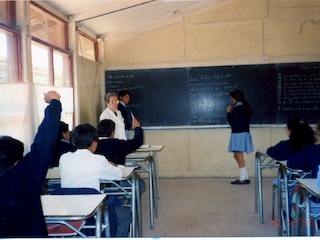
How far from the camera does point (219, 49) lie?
19.3 ft

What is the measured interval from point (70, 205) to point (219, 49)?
4.55 m

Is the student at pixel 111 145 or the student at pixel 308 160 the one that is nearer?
the student at pixel 308 160

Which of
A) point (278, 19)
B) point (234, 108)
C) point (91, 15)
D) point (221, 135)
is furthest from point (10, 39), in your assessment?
point (278, 19)

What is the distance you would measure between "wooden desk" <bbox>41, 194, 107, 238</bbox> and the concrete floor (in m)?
1.57

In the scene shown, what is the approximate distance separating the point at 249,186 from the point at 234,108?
1.15 meters

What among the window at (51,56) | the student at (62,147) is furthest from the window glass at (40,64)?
the student at (62,147)

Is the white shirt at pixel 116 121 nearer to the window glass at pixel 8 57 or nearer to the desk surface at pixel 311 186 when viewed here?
the window glass at pixel 8 57

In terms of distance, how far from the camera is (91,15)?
452 cm

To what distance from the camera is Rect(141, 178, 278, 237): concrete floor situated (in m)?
3.48

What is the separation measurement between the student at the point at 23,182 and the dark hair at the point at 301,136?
219cm

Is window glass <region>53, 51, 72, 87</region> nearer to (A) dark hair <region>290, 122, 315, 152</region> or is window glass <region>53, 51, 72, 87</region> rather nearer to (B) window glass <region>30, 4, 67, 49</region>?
(B) window glass <region>30, 4, 67, 49</region>

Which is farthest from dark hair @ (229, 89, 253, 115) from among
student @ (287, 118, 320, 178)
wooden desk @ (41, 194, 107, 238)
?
wooden desk @ (41, 194, 107, 238)

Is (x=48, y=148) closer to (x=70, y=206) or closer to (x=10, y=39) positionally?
(x=70, y=206)

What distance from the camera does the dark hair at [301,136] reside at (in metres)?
3.01
